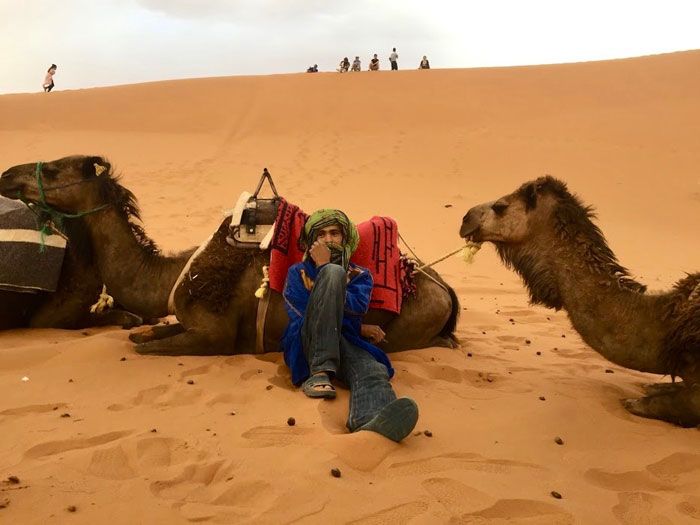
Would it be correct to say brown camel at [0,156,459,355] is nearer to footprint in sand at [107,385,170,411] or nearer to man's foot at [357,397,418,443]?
footprint in sand at [107,385,170,411]

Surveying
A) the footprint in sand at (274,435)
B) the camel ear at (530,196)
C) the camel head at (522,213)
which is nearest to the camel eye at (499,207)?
the camel head at (522,213)

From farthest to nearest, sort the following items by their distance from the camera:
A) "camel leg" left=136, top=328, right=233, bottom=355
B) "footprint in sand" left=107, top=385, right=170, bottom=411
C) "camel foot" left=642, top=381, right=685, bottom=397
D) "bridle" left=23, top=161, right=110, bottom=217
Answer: "bridle" left=23, top=161, right=110, bottom=217 < "camel leg" left=136, top=328, right=233, bottom=355 < "camel foot" left=642, top=381, right=685, bottom=397 < "footprint in sand" left=107, top=385, right=170, bottom=411

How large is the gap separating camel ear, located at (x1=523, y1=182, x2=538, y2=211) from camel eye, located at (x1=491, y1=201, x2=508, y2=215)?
0.13 m

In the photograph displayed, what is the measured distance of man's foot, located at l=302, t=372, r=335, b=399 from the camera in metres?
3.68

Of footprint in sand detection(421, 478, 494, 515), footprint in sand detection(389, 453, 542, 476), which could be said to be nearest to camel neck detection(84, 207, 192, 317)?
footprint in sand detection(389, 453, 542, 476)

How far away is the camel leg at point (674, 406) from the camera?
11.9 ft

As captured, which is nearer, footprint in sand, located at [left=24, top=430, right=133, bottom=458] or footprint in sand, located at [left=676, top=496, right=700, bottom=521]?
footprint in sand, located at [left=676, top=496, right=700, bottom=521]

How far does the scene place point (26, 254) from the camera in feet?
17.5

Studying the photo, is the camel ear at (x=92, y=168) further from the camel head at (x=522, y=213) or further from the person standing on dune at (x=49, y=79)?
the person standing on dune at (x=49, y=79)

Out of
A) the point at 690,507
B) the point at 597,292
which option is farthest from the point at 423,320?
the point at 690,507

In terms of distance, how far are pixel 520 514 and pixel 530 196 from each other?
2279mm

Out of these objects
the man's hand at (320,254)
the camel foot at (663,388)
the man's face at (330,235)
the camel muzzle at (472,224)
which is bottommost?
the camel foot at (663,388)

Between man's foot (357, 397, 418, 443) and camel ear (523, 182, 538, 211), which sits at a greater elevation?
camel ear (523, 182, 538, 211)

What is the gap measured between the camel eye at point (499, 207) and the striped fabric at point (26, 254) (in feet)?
11.1
